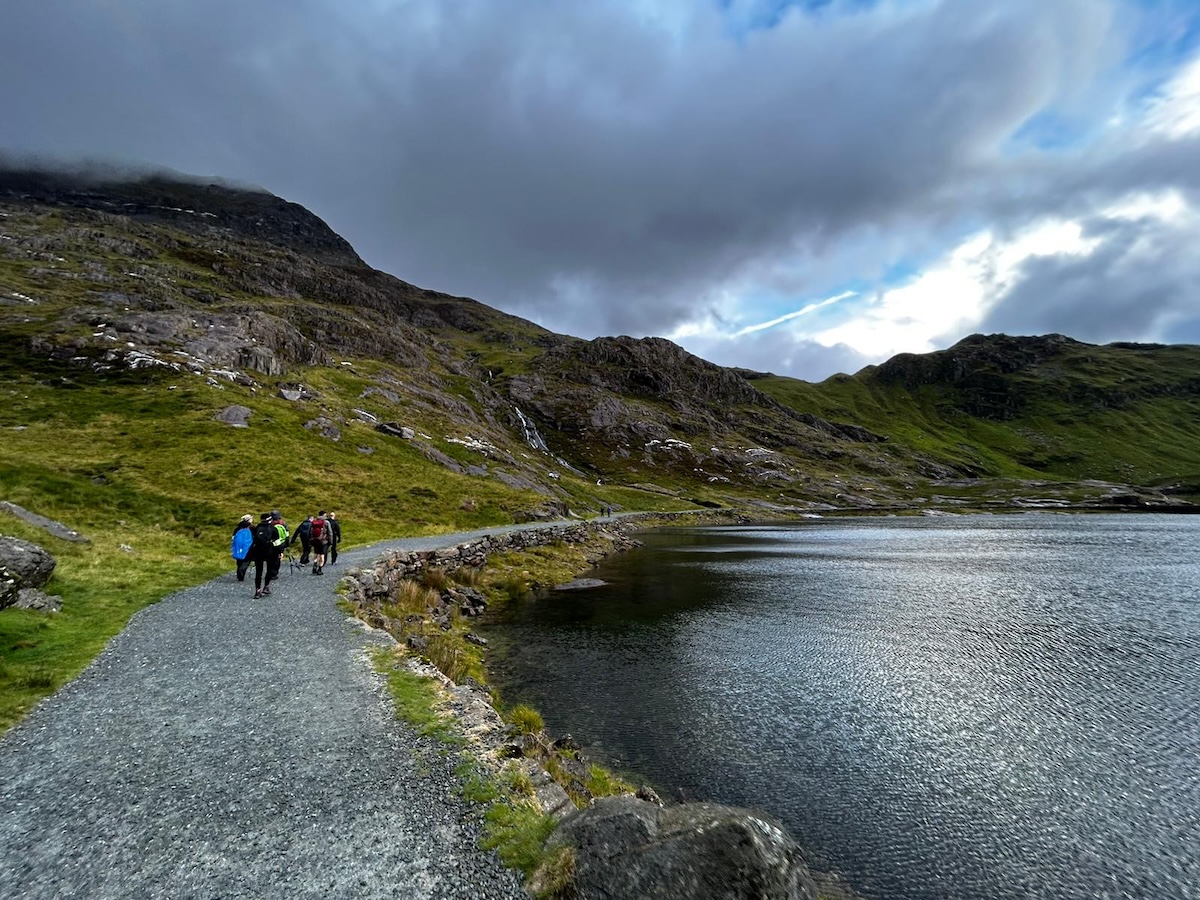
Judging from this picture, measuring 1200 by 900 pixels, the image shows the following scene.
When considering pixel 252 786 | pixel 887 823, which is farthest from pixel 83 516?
pixel 887 823

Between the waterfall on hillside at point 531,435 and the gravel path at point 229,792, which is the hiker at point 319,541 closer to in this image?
the gravel path at point 229,792

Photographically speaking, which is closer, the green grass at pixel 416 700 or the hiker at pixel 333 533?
the green grass at pixel 416 700

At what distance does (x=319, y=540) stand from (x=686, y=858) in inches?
1216

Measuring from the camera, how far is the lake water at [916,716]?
1294 centimetres

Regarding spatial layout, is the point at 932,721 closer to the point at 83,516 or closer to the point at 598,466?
the point at 83,516

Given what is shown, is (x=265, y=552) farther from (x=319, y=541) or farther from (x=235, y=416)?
(x=235, y=416)

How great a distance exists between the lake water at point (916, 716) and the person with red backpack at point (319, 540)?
1191 centimetres

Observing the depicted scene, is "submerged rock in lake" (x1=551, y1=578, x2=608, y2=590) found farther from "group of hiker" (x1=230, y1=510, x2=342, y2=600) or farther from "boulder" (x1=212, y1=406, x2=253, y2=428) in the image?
"boulder" (x1=212, y1=406, x2=253, y2=428)

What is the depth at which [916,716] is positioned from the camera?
20859 mm

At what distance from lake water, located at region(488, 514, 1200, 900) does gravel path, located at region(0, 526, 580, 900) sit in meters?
7.94

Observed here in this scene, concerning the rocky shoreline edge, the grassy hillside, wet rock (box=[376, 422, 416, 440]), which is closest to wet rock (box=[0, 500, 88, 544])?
the grassy hillside

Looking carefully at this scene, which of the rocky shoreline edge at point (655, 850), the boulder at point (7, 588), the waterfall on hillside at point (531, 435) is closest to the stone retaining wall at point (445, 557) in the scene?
the boulder at point (7, 588)

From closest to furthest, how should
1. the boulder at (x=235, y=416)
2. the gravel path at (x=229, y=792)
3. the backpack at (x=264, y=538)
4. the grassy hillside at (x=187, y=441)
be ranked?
1. the gravel path at (x=229, y=792)
2. the backpack at (x=264, y=538)
3. the grassy hillside at (x=187, y=441)
4. the boulder at (x=235, y=416)

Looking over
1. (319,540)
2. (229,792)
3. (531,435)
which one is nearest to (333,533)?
(319,540)
